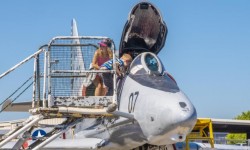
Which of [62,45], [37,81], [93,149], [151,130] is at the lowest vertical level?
[93,149]

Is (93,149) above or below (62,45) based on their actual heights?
below

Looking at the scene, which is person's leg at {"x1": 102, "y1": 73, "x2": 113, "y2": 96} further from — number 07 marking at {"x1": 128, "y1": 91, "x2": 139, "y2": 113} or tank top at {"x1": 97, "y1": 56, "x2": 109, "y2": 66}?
number 07 marking at {"x1": 128, "y1": 91, "x2": 139, "y2": 113}

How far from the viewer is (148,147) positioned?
1303 cm

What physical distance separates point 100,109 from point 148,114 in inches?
40.8

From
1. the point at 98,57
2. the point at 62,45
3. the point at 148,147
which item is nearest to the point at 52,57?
the point at 62,45

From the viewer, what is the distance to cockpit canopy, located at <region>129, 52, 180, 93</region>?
40.2 feet

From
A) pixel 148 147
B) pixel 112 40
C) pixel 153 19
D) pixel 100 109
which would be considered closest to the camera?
pixel 100 109

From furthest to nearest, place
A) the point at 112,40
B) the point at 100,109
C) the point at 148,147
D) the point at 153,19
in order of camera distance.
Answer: the point at 153,19 → the point at 148,147 → the point at 112,40 → the point at 100,109

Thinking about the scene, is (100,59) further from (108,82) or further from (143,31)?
(143,31)

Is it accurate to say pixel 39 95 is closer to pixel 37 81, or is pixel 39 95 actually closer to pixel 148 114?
pixel 37 81

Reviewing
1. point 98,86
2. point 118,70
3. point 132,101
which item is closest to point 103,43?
point 118,70

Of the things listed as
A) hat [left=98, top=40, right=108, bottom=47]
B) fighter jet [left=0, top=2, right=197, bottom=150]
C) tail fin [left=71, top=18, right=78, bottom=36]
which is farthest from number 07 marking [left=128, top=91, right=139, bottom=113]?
tail fin [left=71, top=18, right=78, bottom=36]

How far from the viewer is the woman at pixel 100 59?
12.6m

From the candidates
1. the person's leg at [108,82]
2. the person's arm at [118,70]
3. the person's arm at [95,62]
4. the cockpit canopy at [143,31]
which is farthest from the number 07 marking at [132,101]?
the cockpit canopy at [143,31]
